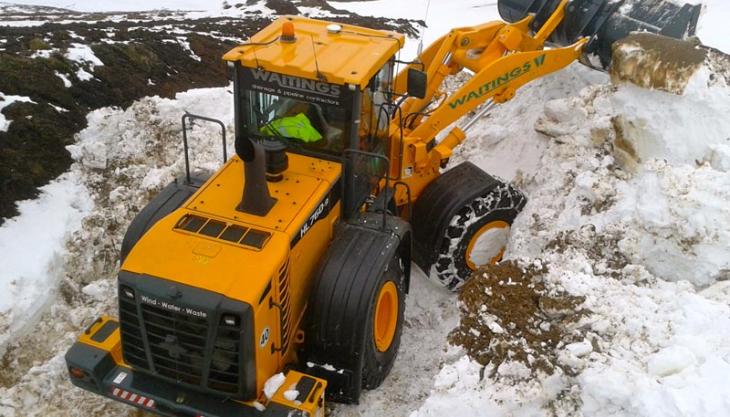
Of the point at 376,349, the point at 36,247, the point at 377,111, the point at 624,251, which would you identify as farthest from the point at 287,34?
the point at 36,247

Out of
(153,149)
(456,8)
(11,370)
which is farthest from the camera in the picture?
(456,8)

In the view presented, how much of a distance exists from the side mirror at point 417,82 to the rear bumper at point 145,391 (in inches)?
102

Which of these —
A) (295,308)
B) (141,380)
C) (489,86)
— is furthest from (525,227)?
(141,380)

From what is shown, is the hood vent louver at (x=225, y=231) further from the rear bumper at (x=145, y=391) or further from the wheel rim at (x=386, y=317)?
the wheel rim at (x=386, y=317)

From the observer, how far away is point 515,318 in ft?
15.7

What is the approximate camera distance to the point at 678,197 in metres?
5.30

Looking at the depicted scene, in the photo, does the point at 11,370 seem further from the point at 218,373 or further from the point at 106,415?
the point at 218,373

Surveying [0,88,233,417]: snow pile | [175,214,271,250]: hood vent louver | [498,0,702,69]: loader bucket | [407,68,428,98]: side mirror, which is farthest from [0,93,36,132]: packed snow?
[498,0,702,69]: loader bucket

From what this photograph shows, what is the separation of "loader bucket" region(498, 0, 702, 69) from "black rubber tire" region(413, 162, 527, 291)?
2.14 m

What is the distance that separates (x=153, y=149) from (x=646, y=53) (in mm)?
5976

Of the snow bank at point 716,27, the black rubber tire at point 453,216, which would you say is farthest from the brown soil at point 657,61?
the snow bank at point 716,27

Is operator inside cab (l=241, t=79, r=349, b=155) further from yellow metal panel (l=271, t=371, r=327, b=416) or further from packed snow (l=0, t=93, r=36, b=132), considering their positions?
packed snow (l=0, t=93, r=36, b=132)

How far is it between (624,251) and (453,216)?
5.29 feet

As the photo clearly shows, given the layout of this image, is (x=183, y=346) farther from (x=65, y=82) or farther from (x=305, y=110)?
(x=65, y=82)
